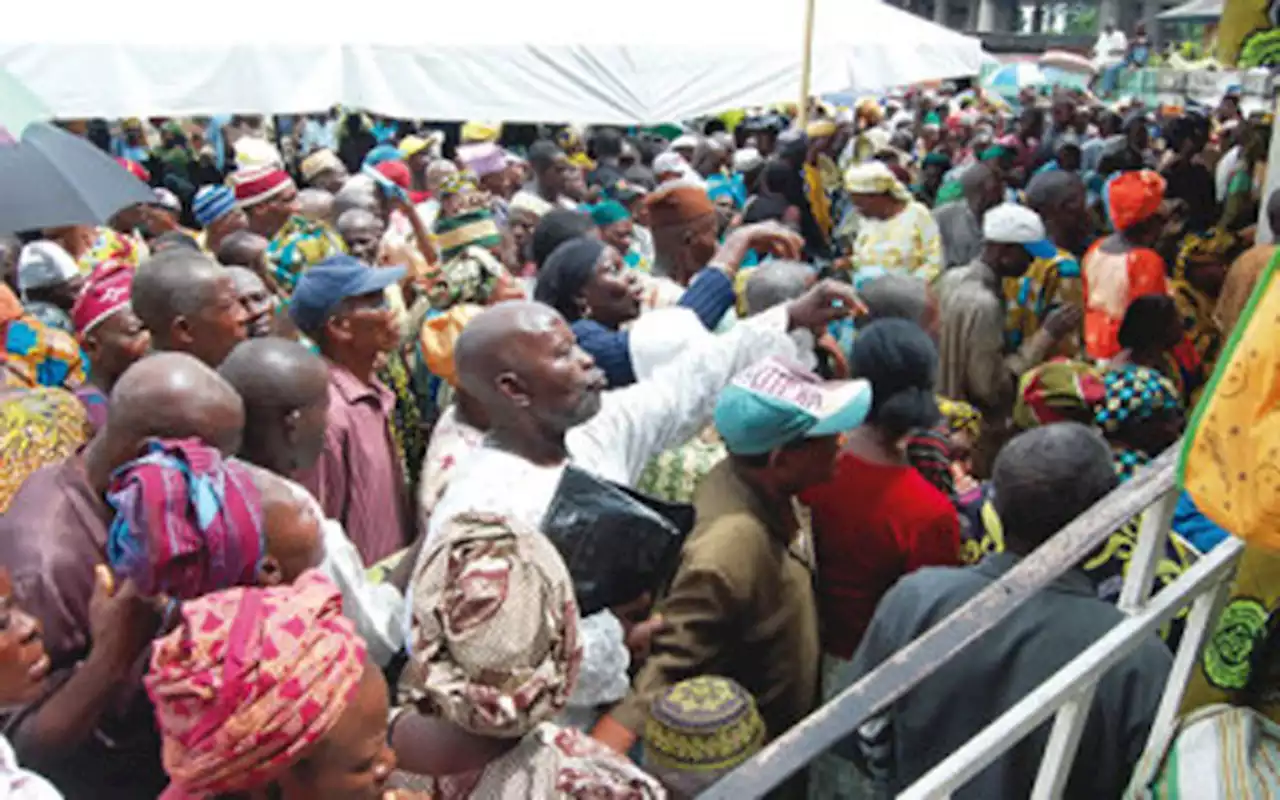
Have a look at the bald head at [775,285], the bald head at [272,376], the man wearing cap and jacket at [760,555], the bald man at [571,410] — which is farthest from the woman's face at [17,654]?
the bald head at [775,285]

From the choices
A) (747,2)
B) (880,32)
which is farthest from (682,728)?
(880,32)

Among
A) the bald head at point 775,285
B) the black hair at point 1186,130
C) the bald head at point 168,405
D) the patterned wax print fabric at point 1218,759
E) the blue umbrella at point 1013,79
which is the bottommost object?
the blue umbrella at point 1013,79

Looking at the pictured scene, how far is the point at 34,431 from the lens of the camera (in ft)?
9.87

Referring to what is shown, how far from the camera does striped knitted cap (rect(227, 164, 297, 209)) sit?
640cm

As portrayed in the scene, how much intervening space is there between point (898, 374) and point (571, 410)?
1.11 metres

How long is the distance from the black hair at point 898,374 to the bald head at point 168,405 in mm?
1831

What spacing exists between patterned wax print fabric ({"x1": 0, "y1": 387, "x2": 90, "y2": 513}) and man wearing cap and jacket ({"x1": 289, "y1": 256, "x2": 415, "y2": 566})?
0.68 m

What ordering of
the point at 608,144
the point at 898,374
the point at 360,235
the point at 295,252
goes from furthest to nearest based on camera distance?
the point at 608,144
the point at 360,235
the point at 295,252
the point at 898,374

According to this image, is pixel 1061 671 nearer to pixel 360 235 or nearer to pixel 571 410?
pixel 571 410

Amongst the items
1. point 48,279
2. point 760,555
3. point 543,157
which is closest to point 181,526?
point 760,555

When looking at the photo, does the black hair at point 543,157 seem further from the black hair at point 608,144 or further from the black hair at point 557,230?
the black hair at point 557,230

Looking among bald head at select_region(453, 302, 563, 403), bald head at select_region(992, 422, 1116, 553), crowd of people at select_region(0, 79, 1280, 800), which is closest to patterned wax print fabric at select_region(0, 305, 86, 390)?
crowd of people at select_region(0, 79, 1280, 800)

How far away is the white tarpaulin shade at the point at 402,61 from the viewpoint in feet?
21.0

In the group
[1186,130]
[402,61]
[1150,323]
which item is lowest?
[1186,130]
